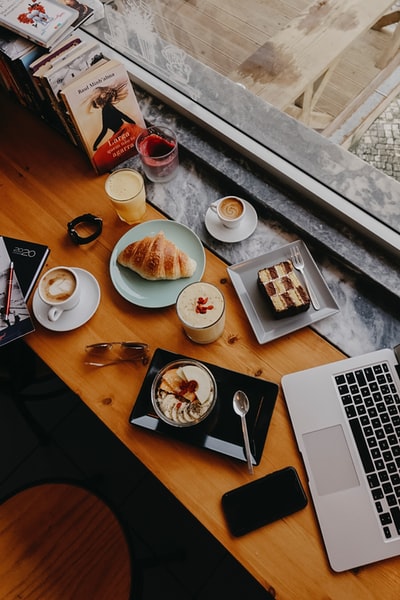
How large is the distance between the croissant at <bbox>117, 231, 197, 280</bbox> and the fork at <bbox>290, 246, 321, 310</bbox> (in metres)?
0.25

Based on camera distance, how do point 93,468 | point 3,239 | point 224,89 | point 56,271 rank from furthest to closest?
point 93,468 → point 224,89 → point 3,239 → point 56,271

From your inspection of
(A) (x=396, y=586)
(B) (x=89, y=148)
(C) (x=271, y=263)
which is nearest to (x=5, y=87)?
(B) (x=89, y=148)

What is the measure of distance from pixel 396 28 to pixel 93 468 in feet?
6.14

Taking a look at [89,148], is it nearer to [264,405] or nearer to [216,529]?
[264,405]

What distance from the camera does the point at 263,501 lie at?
3.27ft

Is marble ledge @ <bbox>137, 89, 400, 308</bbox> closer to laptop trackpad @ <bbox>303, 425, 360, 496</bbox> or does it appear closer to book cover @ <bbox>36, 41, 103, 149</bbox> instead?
book cover @ <bbox>36, 41, 103, 149</bbox>

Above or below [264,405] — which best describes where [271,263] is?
above

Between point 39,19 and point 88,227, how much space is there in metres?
0.56

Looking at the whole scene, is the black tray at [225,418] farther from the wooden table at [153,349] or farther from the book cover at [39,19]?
the book cover at [39,19]

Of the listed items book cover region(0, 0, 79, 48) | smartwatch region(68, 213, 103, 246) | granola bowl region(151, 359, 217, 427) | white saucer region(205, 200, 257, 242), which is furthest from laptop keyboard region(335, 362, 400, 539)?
book cover region(0, 0, 79, 48)

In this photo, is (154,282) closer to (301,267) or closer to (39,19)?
(301,267)

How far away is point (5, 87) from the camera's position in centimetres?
154

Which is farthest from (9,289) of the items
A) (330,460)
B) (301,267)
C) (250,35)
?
(250,35)

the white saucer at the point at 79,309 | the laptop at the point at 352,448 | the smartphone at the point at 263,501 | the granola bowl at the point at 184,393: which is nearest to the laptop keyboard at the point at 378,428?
the laptop at the point at 352,448
